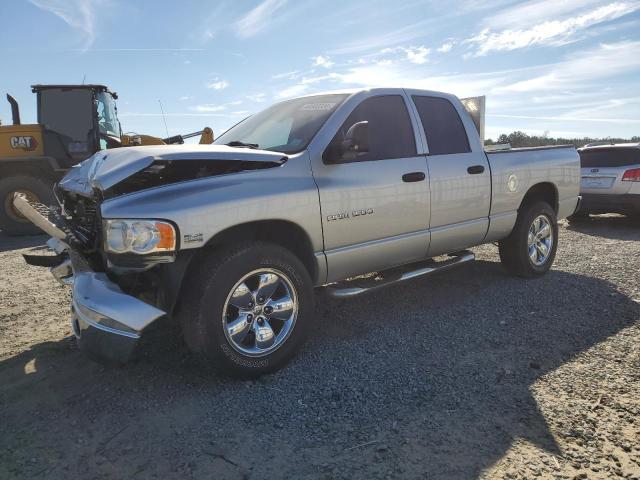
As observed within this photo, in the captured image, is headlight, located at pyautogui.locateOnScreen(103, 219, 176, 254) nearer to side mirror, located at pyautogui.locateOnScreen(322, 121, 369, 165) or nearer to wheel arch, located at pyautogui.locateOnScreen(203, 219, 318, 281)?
wheel arch, located at pyautogui.locateOnScreen(203, 219, 318, 281)

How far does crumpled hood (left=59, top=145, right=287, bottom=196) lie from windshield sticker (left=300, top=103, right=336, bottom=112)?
0.80 m

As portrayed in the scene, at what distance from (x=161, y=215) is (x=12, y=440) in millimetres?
1467

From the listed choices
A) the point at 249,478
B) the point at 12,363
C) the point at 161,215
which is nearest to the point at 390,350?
the point at 249,478

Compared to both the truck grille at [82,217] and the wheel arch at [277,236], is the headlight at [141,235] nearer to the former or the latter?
the wheel arch at [277,236]

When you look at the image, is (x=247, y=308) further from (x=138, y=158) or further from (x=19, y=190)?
(x=19, y=190)

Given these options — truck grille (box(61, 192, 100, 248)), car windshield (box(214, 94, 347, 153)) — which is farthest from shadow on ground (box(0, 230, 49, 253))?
car windshield (box(214, 94, 347, 153))

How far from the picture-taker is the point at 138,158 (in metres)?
3.12

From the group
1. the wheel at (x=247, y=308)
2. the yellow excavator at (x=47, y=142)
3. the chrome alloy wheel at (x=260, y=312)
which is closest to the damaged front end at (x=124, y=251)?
the wheel at (x=247, y=308)

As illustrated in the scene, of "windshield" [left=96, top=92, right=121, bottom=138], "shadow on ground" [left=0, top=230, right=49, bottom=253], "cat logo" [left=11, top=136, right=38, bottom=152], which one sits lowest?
"shadow on ground" [left=0, top=230, right=49, bottom=253]

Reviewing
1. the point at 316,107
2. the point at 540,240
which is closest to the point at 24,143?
the point at 316,107

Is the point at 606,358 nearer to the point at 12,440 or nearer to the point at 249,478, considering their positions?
the point at 249,478

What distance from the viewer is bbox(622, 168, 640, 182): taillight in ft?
29.5

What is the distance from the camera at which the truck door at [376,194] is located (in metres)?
3.72

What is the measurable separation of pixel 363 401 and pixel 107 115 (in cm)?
966
